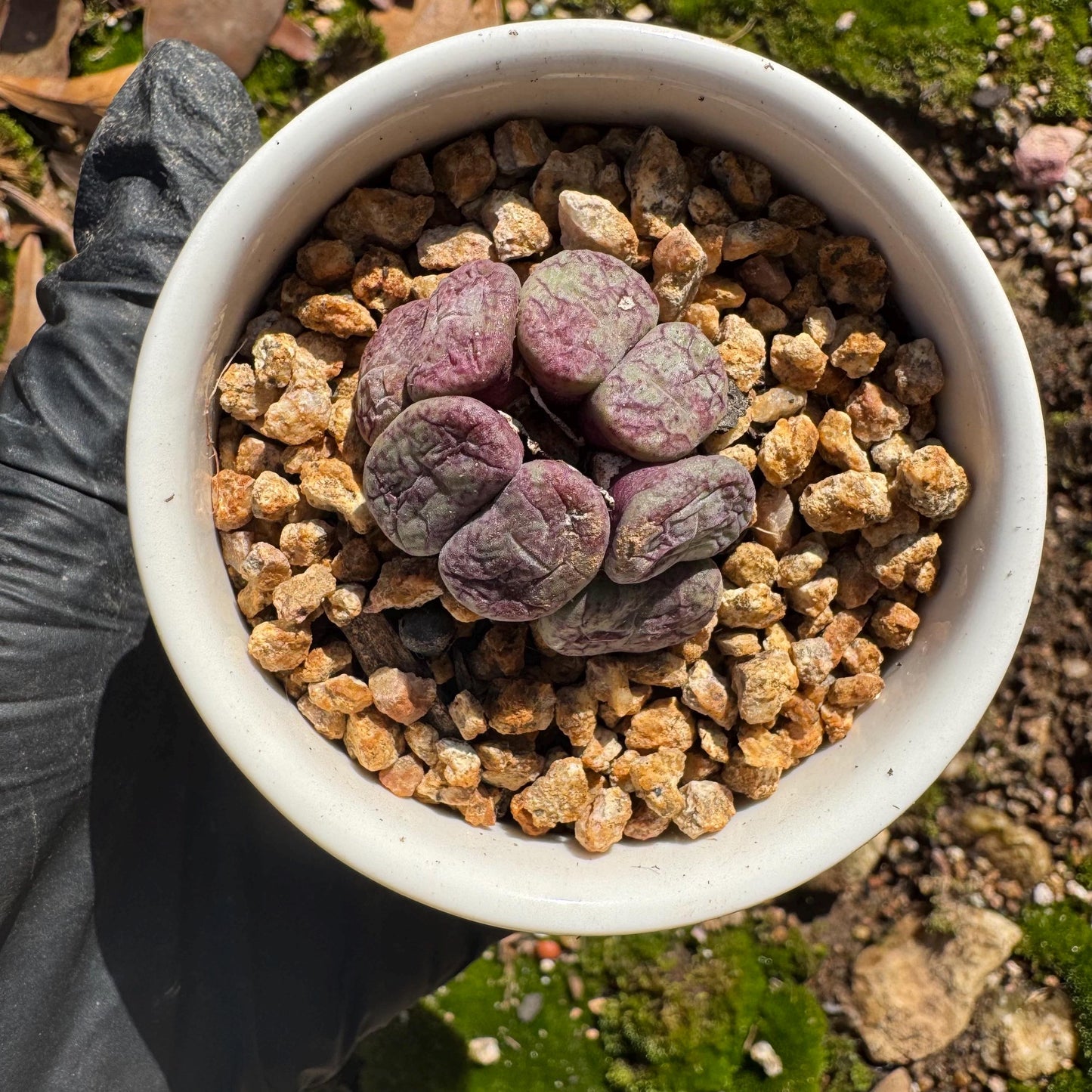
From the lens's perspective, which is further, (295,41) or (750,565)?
(295,41)

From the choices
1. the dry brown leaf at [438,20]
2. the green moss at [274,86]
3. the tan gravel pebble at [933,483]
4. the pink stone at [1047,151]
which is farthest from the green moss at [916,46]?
the tan gravel pebble at [933,483]

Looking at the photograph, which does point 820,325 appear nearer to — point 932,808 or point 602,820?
point 602,820

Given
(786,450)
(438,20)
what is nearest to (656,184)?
(786,450)

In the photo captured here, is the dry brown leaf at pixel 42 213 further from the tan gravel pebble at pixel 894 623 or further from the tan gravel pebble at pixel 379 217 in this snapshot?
the tan gravel pebble at pixel 894 623

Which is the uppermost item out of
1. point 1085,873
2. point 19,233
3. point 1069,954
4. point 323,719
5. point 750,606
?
point 750,606

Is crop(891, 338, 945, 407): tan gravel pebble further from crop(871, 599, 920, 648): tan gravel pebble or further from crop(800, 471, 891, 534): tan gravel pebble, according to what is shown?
crop(871, 599, 920, 648): tan gravel pebble

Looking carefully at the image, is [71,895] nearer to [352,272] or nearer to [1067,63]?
[352,272]

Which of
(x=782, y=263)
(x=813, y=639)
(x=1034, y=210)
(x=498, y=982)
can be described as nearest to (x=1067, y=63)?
(x=1034, y=210)
